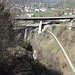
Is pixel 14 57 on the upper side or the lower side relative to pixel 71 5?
upper

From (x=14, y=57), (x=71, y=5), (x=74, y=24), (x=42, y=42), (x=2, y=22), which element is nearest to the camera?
(x=2, y=22)

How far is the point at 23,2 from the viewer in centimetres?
1050

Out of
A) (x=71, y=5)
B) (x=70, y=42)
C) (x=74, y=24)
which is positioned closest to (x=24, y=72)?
(x=70, y=42)

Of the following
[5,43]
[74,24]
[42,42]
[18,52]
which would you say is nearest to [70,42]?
[42,42]

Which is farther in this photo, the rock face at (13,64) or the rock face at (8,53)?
the rock face at (13,64)

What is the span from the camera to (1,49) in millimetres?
10477

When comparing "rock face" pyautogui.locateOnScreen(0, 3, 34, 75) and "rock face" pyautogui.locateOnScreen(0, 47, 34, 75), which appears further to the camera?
"rock face" pyautogui.locateOnScreen(0, 47, 34, 75)

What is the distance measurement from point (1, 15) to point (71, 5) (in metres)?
94.8

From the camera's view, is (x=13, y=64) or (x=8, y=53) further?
(x=8, y=53)

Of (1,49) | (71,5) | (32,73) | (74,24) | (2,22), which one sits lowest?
(71,5)

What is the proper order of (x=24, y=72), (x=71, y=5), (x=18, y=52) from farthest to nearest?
(x=71, y=5) → (x=18, y=52) → (x=24, y=72)

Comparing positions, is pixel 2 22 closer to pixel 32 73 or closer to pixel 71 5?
pixel 32 73

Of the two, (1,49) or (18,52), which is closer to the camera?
(1,49)

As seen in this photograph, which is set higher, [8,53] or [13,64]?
[8,53]
